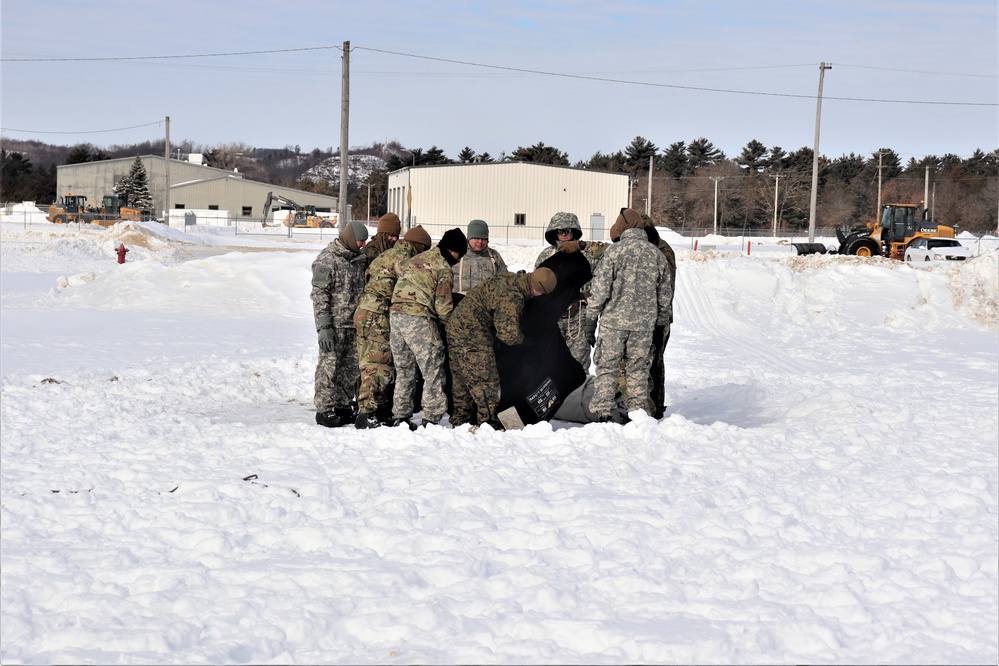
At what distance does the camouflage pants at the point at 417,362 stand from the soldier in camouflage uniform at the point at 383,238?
114 cm

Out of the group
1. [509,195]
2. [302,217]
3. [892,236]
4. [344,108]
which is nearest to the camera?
[344,108]

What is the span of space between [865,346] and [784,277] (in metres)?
4.86

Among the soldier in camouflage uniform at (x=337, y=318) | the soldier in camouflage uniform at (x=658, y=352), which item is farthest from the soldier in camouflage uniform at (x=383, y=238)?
the soldier in camouflage uniform at (x=658, y=352)

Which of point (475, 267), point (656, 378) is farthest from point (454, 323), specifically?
point (656, 378)

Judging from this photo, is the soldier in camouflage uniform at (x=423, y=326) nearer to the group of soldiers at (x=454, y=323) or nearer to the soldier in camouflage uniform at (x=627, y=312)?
the group of soldiers at (x=454, y=323)

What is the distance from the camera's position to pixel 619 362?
8086mm

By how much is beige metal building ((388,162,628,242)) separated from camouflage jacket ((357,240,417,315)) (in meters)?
41.1

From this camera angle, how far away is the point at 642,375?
804 cm

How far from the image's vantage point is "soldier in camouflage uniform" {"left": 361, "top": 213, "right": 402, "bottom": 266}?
868cm

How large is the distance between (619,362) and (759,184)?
264 feet

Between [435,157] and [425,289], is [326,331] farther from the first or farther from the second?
[435,157]

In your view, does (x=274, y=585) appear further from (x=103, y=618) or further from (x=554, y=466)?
(x=554, y=466)

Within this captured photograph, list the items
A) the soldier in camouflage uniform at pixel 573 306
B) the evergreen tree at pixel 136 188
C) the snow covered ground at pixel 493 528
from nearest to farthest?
1. the snow covered ground at pixel 493 528
2. the soldier in camouflage uniform at pixel 573 306
3. the evergreen tree at pixel 136 188

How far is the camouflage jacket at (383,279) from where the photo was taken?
811 centimetres
